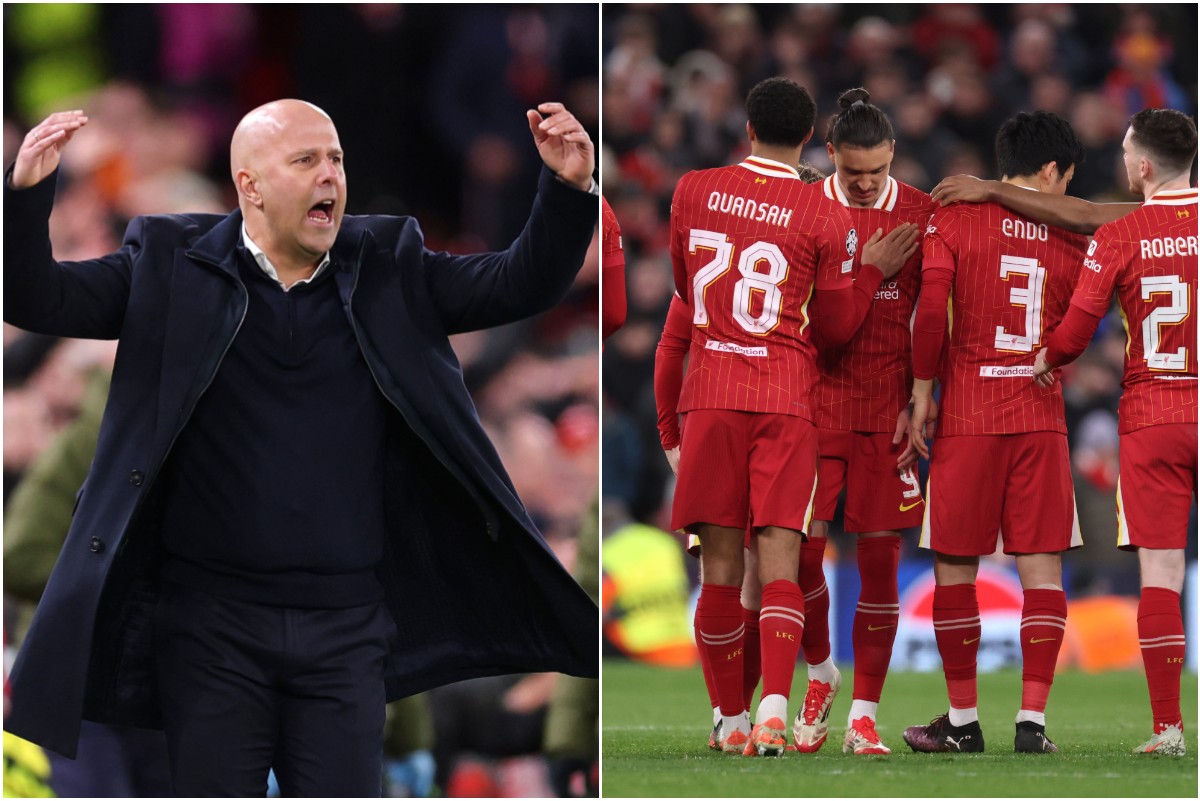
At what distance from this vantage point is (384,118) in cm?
753

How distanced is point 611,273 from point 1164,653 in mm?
1909

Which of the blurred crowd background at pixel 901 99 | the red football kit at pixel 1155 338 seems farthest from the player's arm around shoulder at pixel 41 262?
the blurred crowd background at pixel 901 99

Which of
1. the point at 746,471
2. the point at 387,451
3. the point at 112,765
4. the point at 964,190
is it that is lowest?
the point at 112,765

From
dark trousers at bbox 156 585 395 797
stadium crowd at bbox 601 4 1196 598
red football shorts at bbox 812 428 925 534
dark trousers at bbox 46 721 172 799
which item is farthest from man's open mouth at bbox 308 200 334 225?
stadium crowd at bbox 601 4 1196 598

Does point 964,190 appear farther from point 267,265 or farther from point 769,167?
point 267,265

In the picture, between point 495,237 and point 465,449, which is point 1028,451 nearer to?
point 465,449

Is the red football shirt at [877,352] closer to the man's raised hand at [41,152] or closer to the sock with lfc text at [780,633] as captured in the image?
the sock with lfc text at [780,633]

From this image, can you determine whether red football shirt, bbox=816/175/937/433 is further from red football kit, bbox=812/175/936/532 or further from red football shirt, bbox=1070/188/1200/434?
red football shirt, bbox=1070/188/1200/434

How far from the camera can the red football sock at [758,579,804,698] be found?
398cm

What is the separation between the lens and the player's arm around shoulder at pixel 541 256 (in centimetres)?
306

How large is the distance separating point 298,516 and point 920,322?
2.11m

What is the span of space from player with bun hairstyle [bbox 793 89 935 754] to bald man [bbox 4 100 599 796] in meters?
1.48

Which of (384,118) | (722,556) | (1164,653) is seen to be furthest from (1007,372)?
(384,118)

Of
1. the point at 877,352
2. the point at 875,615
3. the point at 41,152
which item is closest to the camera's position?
the point at 41,152
